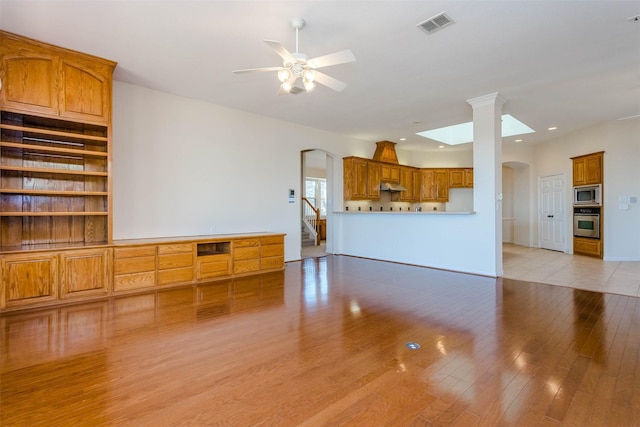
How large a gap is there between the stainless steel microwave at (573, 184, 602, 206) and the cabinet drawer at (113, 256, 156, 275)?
29.9 ft

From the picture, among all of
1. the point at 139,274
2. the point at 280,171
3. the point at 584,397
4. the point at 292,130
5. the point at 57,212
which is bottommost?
the point at 584,397

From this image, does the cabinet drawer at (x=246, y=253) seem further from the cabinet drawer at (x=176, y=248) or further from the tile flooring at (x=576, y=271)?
the tile flooring at (x=576, y=271)

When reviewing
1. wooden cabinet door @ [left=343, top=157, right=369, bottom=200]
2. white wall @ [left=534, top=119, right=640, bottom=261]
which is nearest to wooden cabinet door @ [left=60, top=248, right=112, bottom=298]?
wooden cabinet door @ [left=343, top=157, right=369, bottom=200]

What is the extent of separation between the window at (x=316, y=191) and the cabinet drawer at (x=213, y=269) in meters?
7.06

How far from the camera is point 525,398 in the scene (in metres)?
1.88

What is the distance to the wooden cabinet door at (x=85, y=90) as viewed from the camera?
3.70 meters

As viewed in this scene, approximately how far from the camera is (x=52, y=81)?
3621 mm

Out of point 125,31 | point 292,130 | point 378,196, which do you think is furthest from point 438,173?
point 125,31

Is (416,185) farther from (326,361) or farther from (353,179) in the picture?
(326,361)

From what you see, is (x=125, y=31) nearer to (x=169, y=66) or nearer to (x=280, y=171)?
(x=169, y=66)

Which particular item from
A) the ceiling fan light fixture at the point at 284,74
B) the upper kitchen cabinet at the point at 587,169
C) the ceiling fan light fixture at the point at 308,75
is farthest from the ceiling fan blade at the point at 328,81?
the upper kitchen cabinet at the point at 587,169

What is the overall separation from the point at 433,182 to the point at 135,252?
8.57 meters

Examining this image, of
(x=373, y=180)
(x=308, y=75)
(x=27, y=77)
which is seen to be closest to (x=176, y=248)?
(x=27, y=77)

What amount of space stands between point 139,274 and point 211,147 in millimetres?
2487
